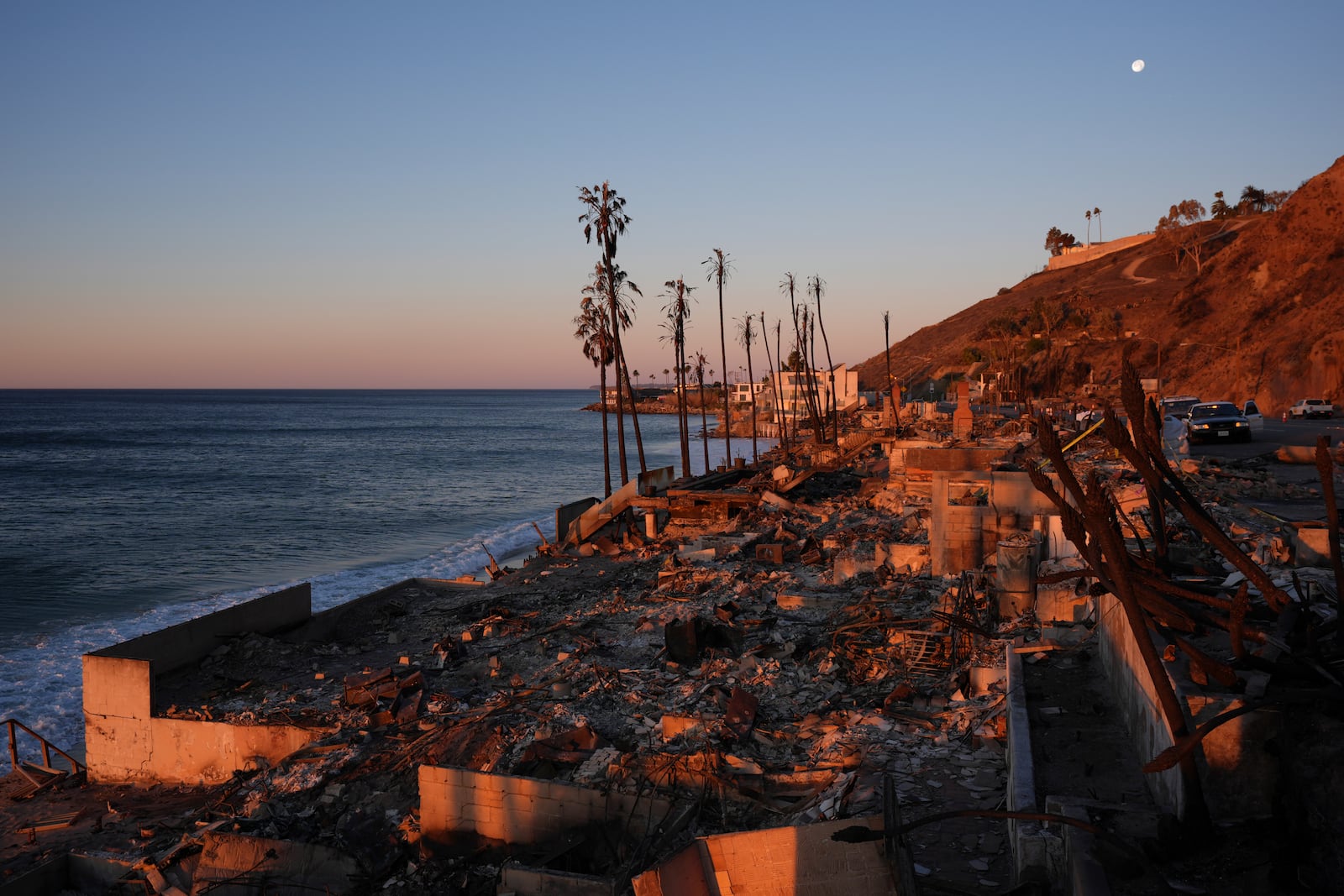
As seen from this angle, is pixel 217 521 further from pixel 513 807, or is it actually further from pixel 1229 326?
pixel 1229 326

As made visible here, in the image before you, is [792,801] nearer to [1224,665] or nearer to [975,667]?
[975,667]

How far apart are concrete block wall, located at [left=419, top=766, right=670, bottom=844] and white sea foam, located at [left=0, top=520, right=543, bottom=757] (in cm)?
1003

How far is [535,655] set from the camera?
14352mm

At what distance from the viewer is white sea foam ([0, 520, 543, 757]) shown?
54.7ft

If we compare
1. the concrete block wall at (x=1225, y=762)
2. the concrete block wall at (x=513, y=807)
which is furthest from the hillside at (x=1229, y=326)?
the concrete block wall at (x=513, y=807)

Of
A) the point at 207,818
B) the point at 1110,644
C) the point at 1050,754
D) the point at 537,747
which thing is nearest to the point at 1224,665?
the point at 1050,754

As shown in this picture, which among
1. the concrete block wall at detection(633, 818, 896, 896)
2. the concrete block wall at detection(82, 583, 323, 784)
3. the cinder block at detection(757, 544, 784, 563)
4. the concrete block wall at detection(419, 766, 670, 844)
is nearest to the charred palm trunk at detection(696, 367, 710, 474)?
the cinder block at detection(757, 544, 784, 563)

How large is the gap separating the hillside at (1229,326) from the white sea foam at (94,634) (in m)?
20.9

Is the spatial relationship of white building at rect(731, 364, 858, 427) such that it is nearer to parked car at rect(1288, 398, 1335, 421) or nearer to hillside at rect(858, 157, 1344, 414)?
hillside at rect(858, 157, 1344, 414)

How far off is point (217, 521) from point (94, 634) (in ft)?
77.5

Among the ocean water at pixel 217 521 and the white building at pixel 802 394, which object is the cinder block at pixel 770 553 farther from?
the white building at pixel 802 394

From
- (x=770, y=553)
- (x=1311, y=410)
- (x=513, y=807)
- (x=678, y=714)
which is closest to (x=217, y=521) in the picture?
(x=770, y=553)

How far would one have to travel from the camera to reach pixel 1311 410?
37344 millimetres

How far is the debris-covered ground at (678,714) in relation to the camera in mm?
7582
